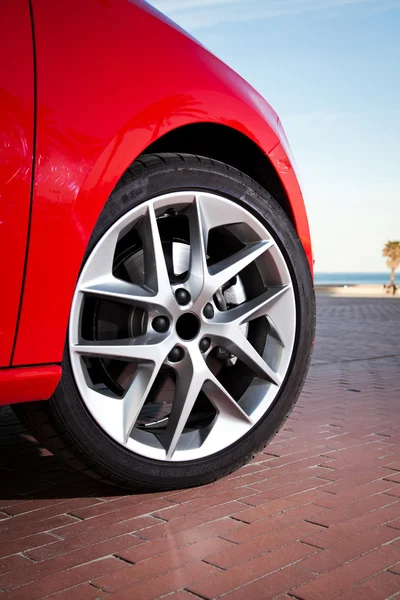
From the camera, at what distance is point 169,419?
93.0 inches

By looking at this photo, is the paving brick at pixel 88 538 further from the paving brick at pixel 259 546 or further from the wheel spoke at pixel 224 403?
the wheel spoke at pixel 224 403

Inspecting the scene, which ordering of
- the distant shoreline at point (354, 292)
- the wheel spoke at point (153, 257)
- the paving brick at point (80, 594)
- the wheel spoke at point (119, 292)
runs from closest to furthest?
the paving brick at point (80, 594) < the wheel spoke at point (119, 292) < the wheel spoke at point (153, 257) < the distant shoreline at point (354, 292)

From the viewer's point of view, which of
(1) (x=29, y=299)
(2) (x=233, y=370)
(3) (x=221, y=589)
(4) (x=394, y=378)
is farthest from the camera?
(4) (x=394, y=378)

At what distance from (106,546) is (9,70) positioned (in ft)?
4.34

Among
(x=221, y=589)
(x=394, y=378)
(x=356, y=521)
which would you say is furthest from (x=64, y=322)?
(x=394, y=378)

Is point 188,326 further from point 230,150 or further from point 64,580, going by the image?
point 64,580

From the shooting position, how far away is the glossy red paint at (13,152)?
181cm

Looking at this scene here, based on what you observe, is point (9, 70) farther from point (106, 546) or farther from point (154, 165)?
point (106, 546)

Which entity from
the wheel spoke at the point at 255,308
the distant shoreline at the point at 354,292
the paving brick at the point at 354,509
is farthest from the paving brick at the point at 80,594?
the distant shoreline at the point at 354,292

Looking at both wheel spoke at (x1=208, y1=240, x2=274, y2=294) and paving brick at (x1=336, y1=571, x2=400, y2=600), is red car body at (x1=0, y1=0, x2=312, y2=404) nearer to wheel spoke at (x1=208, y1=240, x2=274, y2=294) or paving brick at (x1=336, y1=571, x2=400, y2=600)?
wheel spoke at (x1=208, y1=240, x2=274, y2=294)

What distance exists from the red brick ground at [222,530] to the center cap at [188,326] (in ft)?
1.84

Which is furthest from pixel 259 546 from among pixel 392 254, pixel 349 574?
pixel 392 254

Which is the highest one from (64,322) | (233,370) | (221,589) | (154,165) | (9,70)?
(9,70)

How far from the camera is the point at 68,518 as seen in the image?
2193 mm
